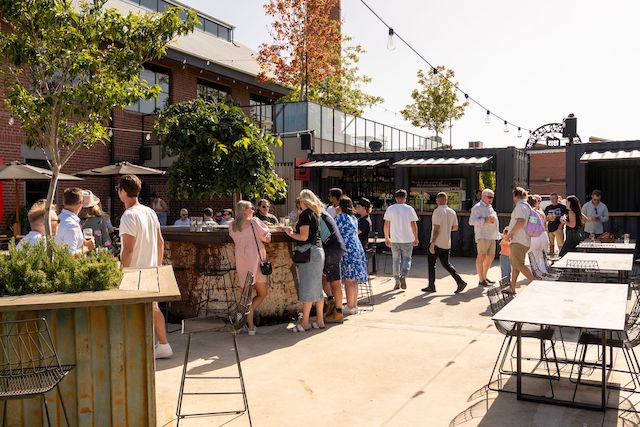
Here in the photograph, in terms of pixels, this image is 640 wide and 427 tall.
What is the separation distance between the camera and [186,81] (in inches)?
781

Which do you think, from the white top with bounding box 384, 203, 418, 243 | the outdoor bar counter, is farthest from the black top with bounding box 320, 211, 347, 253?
the white top with bounding box 384, 203, 418, 243

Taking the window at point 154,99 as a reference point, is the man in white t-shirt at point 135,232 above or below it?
below

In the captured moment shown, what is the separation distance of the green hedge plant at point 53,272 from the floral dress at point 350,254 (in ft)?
14.3

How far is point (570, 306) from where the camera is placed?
4555 millimetres

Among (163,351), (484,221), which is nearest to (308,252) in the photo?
(163,351)

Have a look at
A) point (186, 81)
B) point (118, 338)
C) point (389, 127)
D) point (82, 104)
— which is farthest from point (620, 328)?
point (389, 127)

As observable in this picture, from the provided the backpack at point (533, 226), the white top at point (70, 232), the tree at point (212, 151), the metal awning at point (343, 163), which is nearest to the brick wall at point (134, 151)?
the metal awning at point (343, 163)

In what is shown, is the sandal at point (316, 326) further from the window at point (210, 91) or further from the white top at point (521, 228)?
the window at point (210, 91)

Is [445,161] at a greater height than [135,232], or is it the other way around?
[445,161]

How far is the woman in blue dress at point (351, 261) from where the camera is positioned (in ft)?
26.0

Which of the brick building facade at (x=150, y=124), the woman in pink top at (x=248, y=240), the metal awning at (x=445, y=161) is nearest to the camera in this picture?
the woman in pink top at (x=248, y=240)

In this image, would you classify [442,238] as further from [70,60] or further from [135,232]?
[70,60]

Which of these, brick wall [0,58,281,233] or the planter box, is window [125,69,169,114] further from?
the planter box

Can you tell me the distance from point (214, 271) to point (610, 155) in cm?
1118
